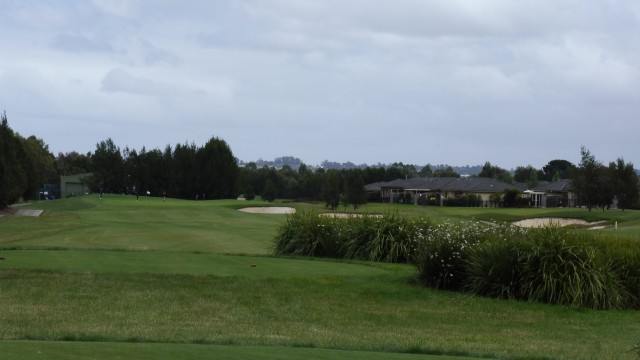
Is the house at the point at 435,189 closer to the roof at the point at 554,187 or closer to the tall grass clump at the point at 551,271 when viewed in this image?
the roof at the point at 554,187

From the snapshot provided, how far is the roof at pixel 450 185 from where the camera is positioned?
9373 centimetres

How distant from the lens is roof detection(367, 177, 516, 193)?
93.7m

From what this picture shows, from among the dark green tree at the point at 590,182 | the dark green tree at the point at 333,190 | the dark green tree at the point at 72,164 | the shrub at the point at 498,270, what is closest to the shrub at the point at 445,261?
the shrub at the point at 498,270

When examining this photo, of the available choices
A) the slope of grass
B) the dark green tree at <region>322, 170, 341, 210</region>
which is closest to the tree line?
the dark green tree at <region>322, 170, 341, 210</region>

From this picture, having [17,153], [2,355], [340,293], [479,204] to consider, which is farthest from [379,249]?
[479,204]

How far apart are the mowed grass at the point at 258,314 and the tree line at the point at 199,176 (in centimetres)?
3350

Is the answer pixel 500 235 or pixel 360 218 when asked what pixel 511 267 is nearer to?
pixel 500 235

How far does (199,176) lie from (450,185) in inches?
1295

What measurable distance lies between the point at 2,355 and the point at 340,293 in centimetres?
832

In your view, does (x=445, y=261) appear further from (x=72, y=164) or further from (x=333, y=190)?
(x=72, y=164)

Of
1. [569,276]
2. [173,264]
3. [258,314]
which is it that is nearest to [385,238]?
[173,264]

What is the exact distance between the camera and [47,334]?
967 centimetres

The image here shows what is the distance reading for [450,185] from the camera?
324 feet

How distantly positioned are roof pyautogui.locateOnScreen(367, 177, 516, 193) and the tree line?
6.52 m
